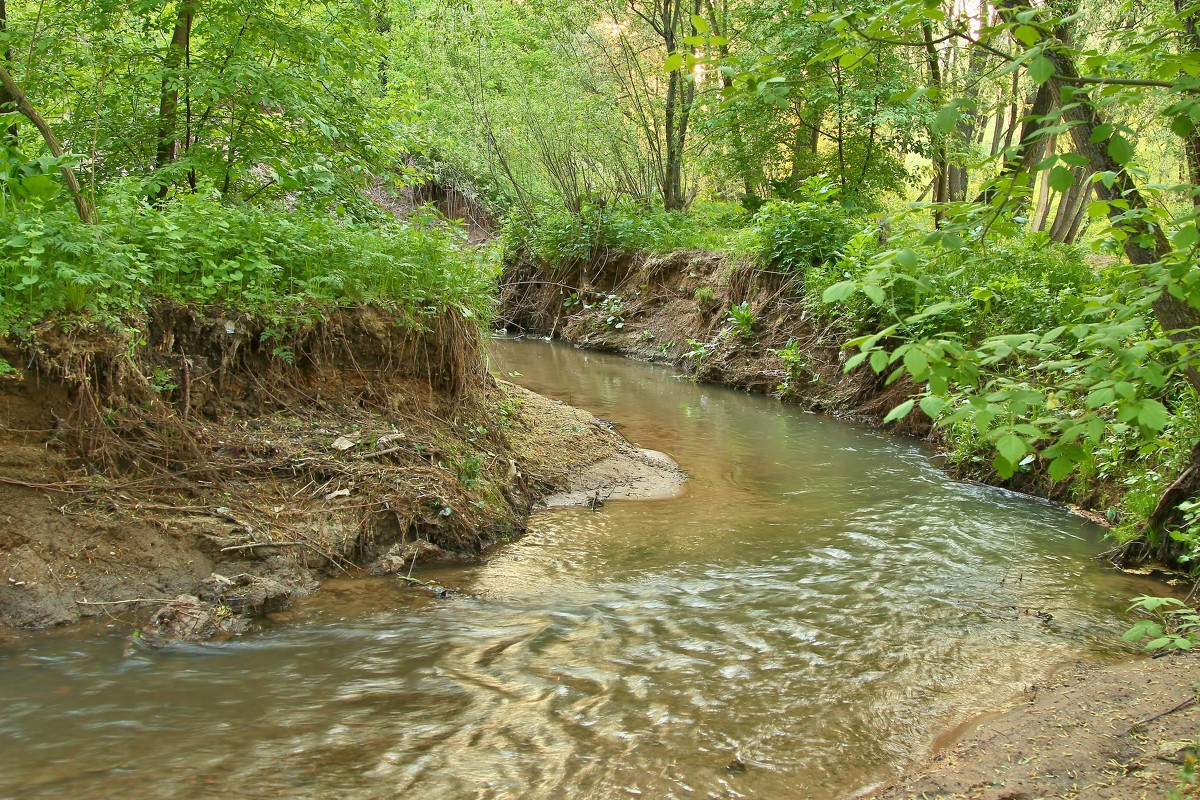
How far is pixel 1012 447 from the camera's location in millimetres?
2619

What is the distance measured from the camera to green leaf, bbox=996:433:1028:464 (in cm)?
260

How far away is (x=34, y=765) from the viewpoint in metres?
3.57

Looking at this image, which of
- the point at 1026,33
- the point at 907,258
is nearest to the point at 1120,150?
the point at 1026,33

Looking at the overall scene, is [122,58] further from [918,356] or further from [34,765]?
[918,356]

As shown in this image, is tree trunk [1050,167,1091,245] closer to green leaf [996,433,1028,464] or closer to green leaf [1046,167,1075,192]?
green leaf [1046,167,1075,192]

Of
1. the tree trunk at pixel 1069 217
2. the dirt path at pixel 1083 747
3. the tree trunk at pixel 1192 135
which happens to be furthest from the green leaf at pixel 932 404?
the tree trunk at pixel 1069 217

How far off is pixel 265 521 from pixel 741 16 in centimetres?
1608

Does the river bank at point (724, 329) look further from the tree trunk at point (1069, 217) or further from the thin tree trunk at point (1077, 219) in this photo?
the thin tree trunk at point (1077, 219)

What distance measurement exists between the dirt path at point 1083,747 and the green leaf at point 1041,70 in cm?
262

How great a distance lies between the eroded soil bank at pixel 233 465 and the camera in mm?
5000

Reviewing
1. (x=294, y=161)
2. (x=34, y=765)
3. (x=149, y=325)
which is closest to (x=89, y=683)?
(x=34, y=765)

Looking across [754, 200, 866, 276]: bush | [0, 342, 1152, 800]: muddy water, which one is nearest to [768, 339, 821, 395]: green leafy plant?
[754, 200, 866, 276]: bush

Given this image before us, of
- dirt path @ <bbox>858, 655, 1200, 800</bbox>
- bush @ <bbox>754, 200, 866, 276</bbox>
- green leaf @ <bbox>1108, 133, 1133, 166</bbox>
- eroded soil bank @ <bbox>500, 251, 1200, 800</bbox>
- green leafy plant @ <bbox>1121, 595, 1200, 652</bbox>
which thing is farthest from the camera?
bush @ <bbox>754, 200, 866, 276</bbox>

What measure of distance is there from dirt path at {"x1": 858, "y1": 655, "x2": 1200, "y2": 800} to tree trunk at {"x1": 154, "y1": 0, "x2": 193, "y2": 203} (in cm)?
728
